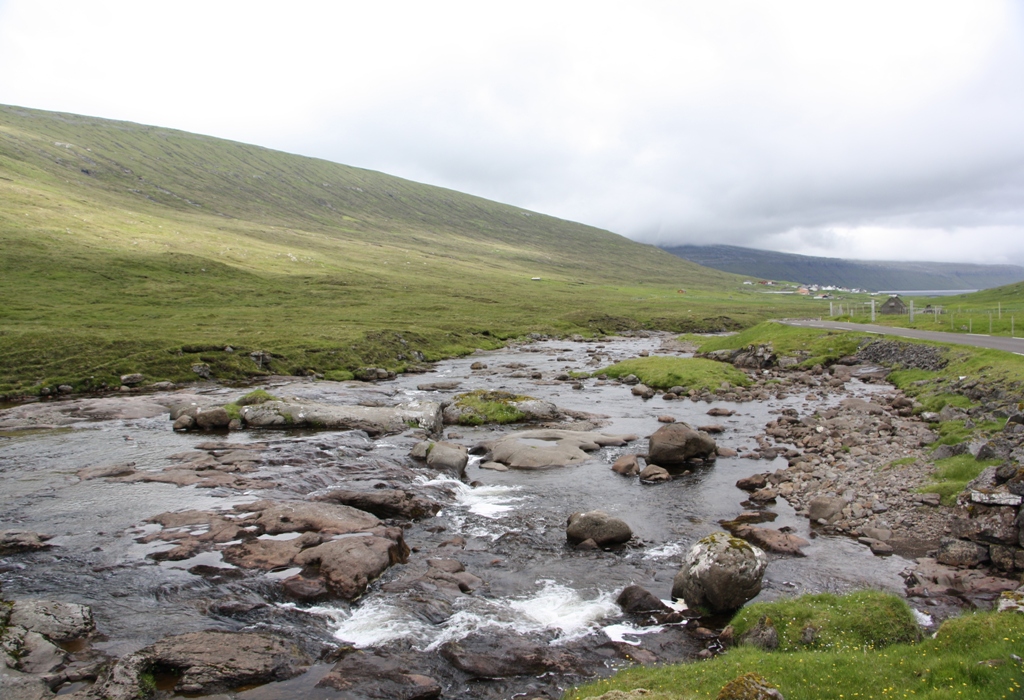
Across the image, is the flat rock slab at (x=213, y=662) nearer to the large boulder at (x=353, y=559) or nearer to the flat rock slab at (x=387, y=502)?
the large boulder at (x=353, y=559)

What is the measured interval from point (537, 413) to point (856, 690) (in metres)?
34.4

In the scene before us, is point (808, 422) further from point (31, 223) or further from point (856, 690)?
point (31, 223)

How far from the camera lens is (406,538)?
2345 cm

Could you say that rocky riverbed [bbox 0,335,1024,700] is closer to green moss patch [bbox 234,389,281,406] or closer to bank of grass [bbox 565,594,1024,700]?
green moss patch [bbox 234,389,281,406]

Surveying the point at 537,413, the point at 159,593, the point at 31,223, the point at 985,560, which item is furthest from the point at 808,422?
the point at 31,223

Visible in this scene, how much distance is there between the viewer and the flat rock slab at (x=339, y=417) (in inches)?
1598

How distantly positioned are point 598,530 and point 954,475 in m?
16.5

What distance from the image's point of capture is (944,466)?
26953 mm

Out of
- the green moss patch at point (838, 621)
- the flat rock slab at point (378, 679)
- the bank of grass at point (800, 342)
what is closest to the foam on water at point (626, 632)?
the green moss patch at point (838, 621)

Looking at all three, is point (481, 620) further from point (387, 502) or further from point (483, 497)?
point (483, 497)

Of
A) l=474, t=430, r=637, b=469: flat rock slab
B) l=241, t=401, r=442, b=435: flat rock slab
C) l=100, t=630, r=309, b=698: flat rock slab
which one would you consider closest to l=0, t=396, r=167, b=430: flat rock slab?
l=241, t=401, r=442, b=435: flat rock slab

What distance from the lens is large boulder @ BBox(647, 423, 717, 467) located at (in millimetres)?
33531

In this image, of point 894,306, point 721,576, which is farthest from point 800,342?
point 721,576

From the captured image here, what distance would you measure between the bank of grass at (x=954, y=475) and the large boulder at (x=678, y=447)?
36.5 ft
